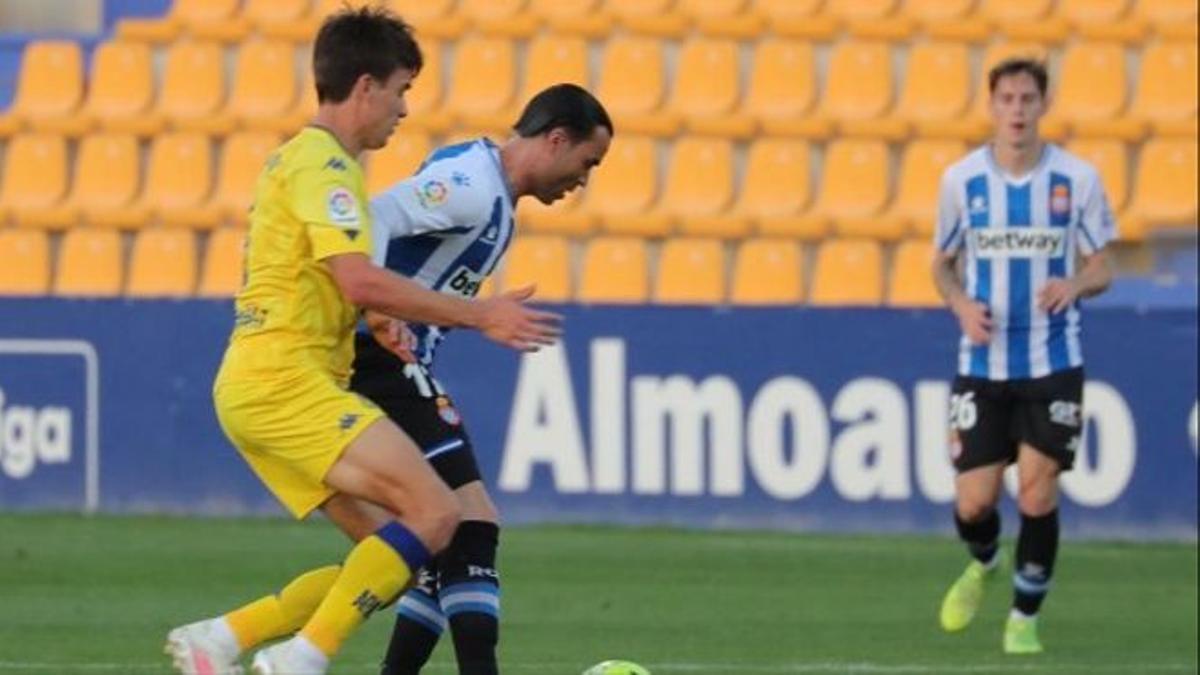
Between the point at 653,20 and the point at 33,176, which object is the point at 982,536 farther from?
the point at 33,176

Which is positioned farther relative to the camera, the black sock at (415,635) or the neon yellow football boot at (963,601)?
the neon yellow football boot at (963,601)

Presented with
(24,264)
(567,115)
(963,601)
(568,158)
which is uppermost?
(567,115)

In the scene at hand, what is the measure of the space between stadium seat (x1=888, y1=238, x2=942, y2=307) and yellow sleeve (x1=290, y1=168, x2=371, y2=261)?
8953 mm

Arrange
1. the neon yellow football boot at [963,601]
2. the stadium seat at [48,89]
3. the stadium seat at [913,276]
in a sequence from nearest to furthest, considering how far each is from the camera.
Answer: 1. the neon yellow football boot at [963,601]
2. the stadium seat at [913,276]
3. the stadium seat at [48,89]

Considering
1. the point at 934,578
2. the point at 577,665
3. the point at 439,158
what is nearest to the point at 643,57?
the point at 934,578

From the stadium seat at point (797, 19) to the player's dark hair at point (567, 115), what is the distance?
32.3ft

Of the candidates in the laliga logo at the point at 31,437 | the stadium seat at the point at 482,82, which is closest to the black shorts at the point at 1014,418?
the laliga logo at the point at 31,437

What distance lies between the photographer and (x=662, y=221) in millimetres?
17562

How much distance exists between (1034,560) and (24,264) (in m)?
8.81

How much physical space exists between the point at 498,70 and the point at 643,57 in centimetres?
96

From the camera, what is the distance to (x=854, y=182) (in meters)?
17.4

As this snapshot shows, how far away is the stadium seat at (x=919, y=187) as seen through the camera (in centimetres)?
1702

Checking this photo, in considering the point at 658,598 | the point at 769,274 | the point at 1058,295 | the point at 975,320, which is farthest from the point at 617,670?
Result: the point at 769,274

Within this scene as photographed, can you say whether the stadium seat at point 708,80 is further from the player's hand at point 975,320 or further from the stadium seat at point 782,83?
the player's hand at point 975,320
